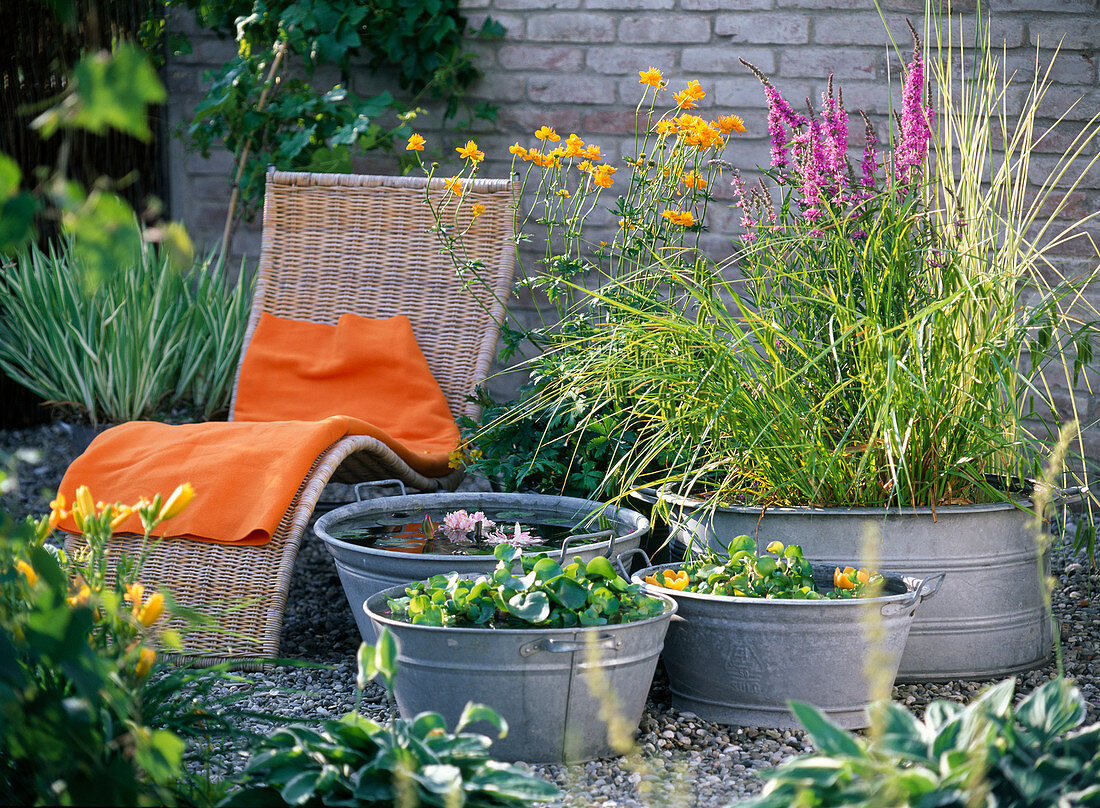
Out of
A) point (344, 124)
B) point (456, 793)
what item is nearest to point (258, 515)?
point (456, 793)

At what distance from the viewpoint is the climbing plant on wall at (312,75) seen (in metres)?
3.51

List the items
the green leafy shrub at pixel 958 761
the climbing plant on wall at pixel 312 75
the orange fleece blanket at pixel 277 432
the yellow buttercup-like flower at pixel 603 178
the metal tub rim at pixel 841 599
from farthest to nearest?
the climbing plant on wall at pixel 312 75 → the yellow buttercup-like flower at pixel 603 178 → the orange fleece blanket at pixel 277 432 → the metal tub rim at pixel 841 599 → the green leafy shrub at pixel 958 761

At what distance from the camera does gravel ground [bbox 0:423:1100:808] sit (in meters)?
1.41

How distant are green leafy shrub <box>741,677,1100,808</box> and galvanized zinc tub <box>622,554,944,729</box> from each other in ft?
1.61

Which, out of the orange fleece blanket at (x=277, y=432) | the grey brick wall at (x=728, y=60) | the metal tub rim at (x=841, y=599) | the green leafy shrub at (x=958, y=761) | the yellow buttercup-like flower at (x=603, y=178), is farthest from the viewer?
the grey brick wall at (x=728, y=60)

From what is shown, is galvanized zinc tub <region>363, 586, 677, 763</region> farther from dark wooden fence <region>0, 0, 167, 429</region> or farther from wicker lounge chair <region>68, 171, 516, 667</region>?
dark wooden fence <region>0, 0, 167, 429</region>

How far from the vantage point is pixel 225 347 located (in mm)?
3348

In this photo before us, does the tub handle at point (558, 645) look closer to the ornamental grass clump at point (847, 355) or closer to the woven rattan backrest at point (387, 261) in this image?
the ornamental grass clump at point (847, 355)

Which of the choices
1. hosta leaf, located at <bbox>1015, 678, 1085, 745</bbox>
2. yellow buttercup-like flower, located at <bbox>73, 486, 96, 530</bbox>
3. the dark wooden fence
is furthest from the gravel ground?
the dark wooden fence

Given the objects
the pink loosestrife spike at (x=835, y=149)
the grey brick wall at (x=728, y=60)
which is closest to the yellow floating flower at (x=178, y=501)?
the pink loosestrife spike at (x=835, y=149)

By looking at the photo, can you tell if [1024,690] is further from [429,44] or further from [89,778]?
[429,44]

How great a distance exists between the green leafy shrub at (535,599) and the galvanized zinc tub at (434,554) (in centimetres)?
13

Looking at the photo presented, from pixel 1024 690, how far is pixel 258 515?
4.53ft

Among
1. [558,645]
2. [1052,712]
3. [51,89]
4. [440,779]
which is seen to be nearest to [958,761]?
[1052,712]
